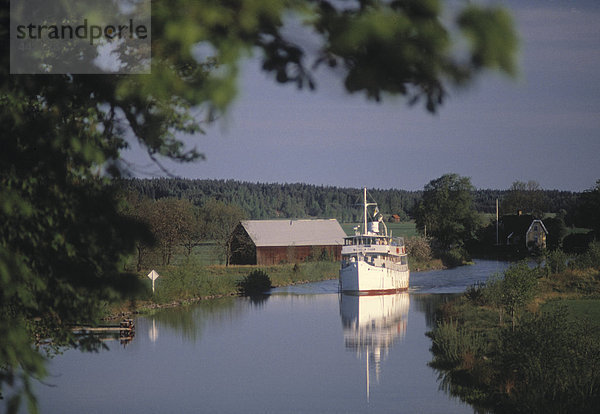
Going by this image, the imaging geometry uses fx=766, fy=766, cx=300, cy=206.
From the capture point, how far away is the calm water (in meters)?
22.3

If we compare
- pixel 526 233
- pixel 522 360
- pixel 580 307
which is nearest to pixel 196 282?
pixel 580 307

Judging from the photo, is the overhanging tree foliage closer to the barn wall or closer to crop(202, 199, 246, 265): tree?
crop(202, 199, 246, 265): tree

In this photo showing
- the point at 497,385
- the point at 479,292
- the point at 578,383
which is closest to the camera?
the point at 578,383

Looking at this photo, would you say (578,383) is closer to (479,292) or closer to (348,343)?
(348,343)

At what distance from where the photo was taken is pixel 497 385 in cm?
1895

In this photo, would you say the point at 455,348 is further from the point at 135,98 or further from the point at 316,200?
the point at 316,200

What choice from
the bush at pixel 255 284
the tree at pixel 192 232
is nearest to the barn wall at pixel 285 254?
the tree at pixel 192 232

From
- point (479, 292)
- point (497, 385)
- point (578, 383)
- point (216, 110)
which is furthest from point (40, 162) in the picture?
point (479, 292)

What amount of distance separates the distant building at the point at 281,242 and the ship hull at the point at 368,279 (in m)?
22.0

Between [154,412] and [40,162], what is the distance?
56.6 ft

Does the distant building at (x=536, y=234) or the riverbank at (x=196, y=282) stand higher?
the distant building at (x=536, y=234)

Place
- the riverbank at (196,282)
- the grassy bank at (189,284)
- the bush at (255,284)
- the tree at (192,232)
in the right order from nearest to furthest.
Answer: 1. the riverbank at (196,282)
2. the grassy bank at (189,284)
3. the bush at (255,284)
4. the tree at (192,232)

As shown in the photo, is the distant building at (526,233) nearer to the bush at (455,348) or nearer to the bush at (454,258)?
the bush at (454,258)

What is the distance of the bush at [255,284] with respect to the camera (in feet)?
174
